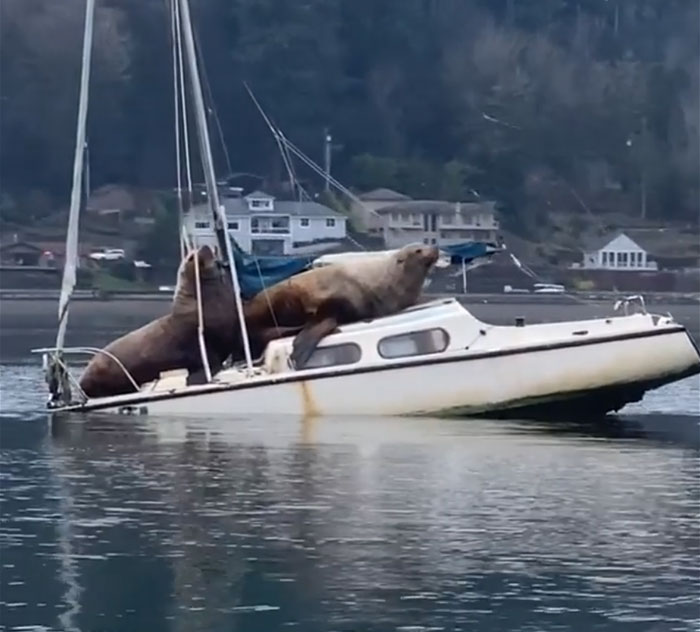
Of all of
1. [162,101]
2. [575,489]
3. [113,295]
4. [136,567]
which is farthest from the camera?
[162,101]

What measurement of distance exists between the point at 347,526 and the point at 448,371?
1187 centimetres

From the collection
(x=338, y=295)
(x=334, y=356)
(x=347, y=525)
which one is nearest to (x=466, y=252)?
(x=338, y=295)

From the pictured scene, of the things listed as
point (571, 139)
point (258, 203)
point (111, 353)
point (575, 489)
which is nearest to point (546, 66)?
point (571, 139)

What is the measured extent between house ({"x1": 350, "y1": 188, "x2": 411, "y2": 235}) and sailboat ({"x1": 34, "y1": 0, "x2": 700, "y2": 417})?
153 ft

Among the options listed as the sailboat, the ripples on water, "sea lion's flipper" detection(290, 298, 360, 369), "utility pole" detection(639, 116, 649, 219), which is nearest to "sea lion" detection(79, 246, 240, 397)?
the sailboat

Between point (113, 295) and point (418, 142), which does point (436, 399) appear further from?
point (418, 142)

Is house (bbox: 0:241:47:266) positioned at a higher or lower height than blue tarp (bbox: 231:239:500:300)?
higher

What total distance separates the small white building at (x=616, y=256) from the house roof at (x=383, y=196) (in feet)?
28.3

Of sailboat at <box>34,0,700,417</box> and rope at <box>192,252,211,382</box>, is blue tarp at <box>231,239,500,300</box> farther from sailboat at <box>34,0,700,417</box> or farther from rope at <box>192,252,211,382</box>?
sailboat at <box>34,0,700,417</box>

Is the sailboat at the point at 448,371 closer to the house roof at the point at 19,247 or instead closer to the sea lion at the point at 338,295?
the sea lion at the point at 338,295

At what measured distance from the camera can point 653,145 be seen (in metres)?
134

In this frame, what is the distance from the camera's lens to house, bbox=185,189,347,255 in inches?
3351

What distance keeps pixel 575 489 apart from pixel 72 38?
102366 millimetres

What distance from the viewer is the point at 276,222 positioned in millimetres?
101438
